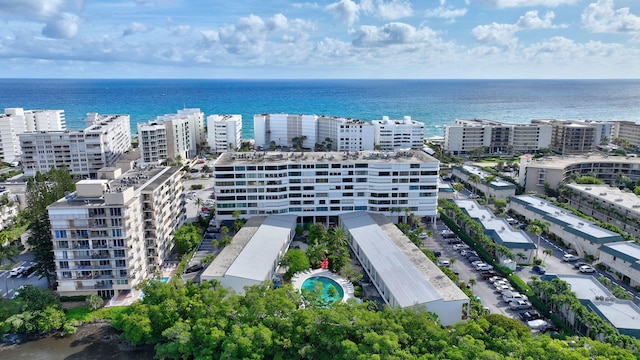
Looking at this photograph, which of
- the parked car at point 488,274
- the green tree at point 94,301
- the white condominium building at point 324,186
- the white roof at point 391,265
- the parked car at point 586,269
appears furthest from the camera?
the white condominium building at point 324,186

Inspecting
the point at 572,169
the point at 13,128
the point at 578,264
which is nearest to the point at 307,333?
the point at 578,264

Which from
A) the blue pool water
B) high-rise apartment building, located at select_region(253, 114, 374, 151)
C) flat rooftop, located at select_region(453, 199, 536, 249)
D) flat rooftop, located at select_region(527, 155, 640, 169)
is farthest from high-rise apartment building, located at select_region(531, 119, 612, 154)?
the blue pool water

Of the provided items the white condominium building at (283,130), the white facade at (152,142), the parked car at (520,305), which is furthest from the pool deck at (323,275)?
the white condominium building at (283,130)

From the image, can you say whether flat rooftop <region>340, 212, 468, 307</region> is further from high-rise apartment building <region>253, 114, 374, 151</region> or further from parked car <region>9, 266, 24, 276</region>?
high-rise apartment building <region>253, 114, 374, 151</region>

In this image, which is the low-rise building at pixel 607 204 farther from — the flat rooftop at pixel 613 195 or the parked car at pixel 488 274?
the parked car at pixel 488 274

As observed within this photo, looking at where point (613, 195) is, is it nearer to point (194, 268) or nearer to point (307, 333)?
point (307, 333)

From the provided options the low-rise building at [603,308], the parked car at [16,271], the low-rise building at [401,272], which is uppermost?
the low-rise building at [401,272]

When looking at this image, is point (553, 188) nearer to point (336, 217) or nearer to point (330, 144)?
point (336, 217)
